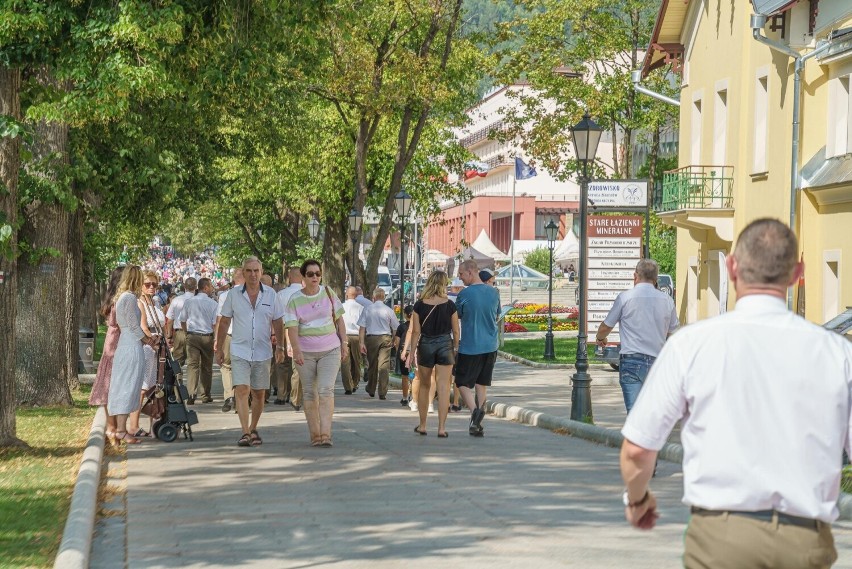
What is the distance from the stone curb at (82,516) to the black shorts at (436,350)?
3.71 metres

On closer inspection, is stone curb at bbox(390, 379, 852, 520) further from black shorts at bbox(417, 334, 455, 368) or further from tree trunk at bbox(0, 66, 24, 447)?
tree trunk at bbox(0, 66, 24, 447)

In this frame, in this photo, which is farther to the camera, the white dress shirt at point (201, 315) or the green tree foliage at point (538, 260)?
the green tree foliage at point (538, 260)

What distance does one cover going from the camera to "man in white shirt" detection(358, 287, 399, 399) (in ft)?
74.5

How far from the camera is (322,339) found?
14.3 meters

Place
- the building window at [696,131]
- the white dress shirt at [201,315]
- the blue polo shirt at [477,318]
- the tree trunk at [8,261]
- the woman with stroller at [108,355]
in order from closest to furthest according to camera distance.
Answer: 1. the tree trunk at [8,261]
2. the woman with stroller at [108,355]
3. the blue polo shirt at [477,318]
4. the white dress shirt at [201,315]
5. the building window at [696,131]

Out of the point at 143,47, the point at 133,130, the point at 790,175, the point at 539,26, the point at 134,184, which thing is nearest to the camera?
the point at 143,47

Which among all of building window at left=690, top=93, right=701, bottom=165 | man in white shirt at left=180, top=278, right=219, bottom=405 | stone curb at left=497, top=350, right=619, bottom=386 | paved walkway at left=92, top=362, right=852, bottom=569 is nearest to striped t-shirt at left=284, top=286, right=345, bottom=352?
paved walkway at left=92, top=362, right=852, bottom=569

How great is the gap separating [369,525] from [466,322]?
6.59 metres

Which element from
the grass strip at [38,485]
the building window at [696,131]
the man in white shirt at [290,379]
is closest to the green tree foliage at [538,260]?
the building window at [696,131]

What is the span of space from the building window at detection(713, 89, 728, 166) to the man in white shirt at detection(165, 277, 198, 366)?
12004 mm

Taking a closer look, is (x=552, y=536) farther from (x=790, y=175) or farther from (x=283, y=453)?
(x=790, y=175)

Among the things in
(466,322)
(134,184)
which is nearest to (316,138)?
(134,184)

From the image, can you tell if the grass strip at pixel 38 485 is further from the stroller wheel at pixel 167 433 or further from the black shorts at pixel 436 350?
the black shorts at pixel 436 350

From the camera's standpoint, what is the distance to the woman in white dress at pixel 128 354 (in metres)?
14.5
